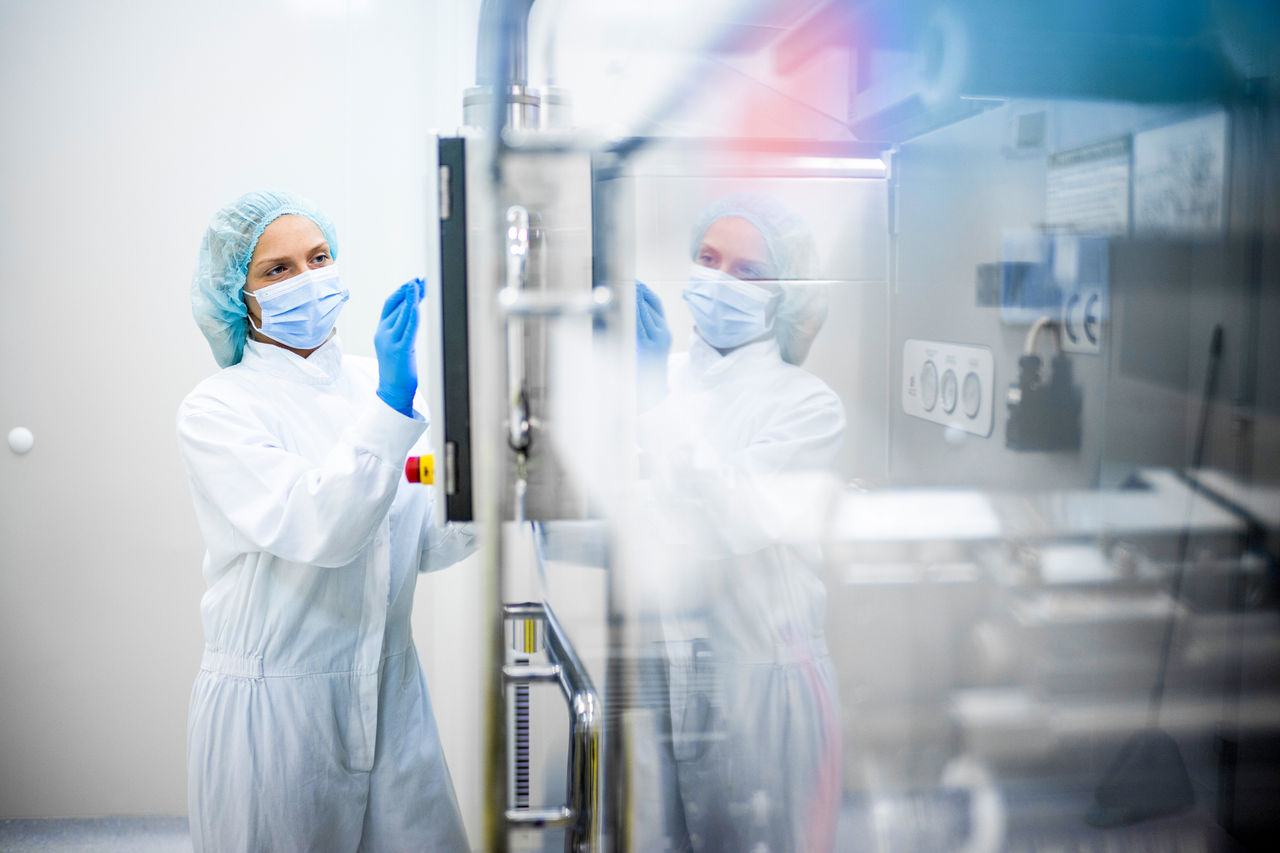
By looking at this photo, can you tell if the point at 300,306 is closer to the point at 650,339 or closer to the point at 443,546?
the point at 443,546

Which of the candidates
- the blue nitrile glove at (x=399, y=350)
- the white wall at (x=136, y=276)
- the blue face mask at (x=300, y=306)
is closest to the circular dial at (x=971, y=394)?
the blue nitrile glove at (x=399, y=350)

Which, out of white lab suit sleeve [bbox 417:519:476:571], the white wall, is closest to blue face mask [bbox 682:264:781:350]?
white lab suit sleeve [bbox 417:519:476:571]

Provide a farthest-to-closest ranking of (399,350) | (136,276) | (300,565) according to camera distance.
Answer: (136,276), (300,565), (399,350)

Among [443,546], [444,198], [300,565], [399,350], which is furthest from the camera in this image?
[443,546]

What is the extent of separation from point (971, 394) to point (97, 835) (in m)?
2.02

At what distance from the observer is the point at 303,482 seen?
45.7 inches

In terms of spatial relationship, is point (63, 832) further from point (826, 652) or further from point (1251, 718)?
point (1251, 718)

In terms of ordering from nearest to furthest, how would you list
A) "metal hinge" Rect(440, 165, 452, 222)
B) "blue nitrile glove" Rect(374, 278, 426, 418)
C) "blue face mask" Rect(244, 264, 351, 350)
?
"metal hinge" Rect(440, 165, 452, 222), "blue nitrile glove" Rect(374, 278, 426, 418), "blue face mask" Rect(244, 264, 351, 350)

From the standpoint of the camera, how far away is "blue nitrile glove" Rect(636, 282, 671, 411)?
0.82 metres

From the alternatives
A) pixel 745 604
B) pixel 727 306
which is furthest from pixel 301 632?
pixel 727 306

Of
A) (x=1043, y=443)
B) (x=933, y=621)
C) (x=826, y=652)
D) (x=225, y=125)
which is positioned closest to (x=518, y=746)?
(x=826, y=652)

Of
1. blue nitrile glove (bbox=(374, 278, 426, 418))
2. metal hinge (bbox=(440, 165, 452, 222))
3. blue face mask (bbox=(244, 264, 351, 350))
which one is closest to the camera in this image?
metal hinge (bbox=(440, 165, 452, 222))

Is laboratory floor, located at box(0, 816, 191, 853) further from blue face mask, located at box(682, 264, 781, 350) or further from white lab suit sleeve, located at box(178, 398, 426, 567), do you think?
blue face mask, located at box(682, 264, 781, 350)

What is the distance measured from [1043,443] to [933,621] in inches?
7.8
